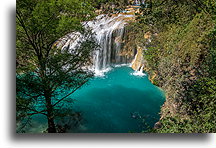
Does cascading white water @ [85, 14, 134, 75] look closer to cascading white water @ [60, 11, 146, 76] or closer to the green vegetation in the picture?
cascading white water @ [60, 11, 146, 76]

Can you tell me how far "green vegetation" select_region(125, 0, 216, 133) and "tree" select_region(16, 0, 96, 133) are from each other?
5.22 feet

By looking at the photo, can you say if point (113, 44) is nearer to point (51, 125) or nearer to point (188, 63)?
point (188, 63)

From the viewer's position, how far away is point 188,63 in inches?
118

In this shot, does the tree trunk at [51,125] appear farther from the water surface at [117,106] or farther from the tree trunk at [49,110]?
the water surface at [117,106]

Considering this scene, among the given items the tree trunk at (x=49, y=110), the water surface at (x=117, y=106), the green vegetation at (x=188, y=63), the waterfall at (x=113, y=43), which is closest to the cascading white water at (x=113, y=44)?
the waterfall at (x=113, y=43)

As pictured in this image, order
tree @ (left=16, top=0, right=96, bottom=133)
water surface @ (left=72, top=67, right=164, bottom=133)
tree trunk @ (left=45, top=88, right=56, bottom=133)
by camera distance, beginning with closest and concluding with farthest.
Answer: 1. tree @ (left=16, top=0, right=96, bottom=133)
2. tree trunk @ (left=45, top=88, right=56, bottom=133)
3. water surface @ (left=72, top=67, right=164, bottom=133)

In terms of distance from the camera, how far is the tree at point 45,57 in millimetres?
2707

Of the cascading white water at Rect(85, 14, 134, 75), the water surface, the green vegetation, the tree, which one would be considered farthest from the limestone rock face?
the tree

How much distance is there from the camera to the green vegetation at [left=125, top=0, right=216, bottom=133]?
2605mm

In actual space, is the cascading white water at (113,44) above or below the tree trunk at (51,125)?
above

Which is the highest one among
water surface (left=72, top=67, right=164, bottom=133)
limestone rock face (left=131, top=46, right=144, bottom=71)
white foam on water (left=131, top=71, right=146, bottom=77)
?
limestone rock face (left=131, top=46, right=144, bottom=71)

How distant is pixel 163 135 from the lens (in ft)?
8.11

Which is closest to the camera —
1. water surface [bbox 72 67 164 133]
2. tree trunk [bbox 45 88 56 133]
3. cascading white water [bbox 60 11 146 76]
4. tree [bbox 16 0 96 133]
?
tree [bbox 16 0 96 133]

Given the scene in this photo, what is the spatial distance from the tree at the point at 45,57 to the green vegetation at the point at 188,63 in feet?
5.22
